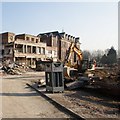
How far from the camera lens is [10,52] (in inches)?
2128

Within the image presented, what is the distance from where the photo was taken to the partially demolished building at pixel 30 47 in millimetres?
55188

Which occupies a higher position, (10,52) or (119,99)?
(10,52)

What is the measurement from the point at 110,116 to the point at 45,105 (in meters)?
3.76

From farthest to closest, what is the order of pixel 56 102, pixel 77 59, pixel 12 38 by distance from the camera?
1. pixel 12 38
2. pixel 77 59
3. pixel 56 102

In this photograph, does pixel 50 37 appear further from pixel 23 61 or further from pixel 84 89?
pixel 84 89

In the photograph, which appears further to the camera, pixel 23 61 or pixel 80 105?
pixel 23 61

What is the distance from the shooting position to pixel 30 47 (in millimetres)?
61969

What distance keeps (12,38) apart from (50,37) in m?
15.0

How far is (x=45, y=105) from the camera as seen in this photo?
11609 millimetres

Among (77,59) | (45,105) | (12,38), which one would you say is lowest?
(45,105)

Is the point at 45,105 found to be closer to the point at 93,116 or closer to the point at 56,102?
the point at 56,102

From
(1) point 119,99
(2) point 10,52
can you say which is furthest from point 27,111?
(2) point 10,52

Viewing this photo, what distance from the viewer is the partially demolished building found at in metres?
55.2

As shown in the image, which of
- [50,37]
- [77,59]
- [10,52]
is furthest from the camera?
[50,37]
